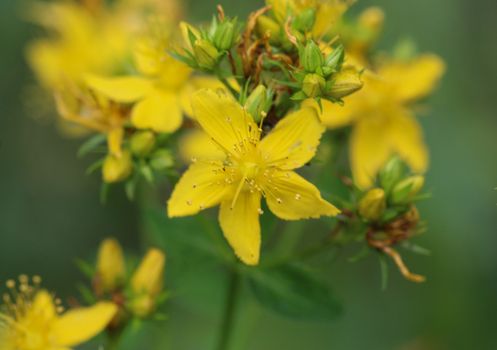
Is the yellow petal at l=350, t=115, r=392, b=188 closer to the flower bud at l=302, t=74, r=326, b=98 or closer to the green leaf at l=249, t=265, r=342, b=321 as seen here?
the green leaf at l=249, t=265, r=342, b=321

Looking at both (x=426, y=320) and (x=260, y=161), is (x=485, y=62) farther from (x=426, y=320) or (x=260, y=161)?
(x=260, y=161)

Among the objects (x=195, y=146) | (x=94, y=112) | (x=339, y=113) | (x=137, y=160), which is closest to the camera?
(x=137, y=160)

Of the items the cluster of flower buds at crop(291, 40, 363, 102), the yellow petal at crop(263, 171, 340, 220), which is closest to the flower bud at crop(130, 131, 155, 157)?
the yellow petal at crop(263, 171, 340, 220)

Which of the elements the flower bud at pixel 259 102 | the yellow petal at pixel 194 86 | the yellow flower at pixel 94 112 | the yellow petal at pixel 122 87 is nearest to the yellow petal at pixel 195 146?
the yellow petal at pixel 194 86

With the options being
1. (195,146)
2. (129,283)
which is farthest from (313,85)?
(195,146)

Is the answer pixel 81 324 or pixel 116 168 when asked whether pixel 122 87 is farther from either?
pixel 81 324
